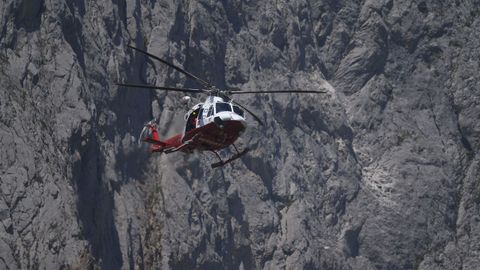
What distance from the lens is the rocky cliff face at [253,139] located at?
7194 centimetres

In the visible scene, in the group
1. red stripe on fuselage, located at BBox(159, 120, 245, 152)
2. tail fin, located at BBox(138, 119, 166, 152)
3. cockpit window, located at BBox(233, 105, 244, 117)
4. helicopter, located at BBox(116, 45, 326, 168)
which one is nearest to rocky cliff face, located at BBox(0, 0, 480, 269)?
tail fin, located at BBox(138, 119, 166, 152)

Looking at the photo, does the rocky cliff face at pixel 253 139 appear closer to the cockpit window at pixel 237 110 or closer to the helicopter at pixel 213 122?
the helicopter at pixel 213 122

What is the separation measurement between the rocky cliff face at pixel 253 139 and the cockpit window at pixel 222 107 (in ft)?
42.6

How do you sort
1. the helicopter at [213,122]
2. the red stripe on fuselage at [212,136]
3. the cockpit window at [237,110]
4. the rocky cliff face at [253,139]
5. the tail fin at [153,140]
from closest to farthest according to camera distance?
the helicopter at [213,122]
the red stripe on fuselage at [212,136]
the cockpit window at [237,110]
the tail fin at [153,140]
the rocky cliff face at [253,139]

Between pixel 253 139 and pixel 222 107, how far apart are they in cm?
2603

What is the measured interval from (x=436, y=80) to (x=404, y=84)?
118 inches

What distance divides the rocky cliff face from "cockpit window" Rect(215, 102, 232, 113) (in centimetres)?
1299

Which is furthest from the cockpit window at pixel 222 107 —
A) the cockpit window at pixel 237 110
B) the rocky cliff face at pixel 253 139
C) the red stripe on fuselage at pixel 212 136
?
the rocky cliff face at pixel 253 139

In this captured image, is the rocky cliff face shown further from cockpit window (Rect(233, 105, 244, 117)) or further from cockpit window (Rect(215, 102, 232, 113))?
cockpit window (Rect(233, 105, 244, 117))

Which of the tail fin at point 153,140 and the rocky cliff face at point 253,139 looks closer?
the tail fin at point 153,140

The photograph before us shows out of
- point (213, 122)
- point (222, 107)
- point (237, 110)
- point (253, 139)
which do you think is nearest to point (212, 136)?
point (213, 122)

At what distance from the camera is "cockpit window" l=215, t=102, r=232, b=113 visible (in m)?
62.2

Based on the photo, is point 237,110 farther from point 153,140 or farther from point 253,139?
point 253,139

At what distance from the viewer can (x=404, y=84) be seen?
99.6 m
